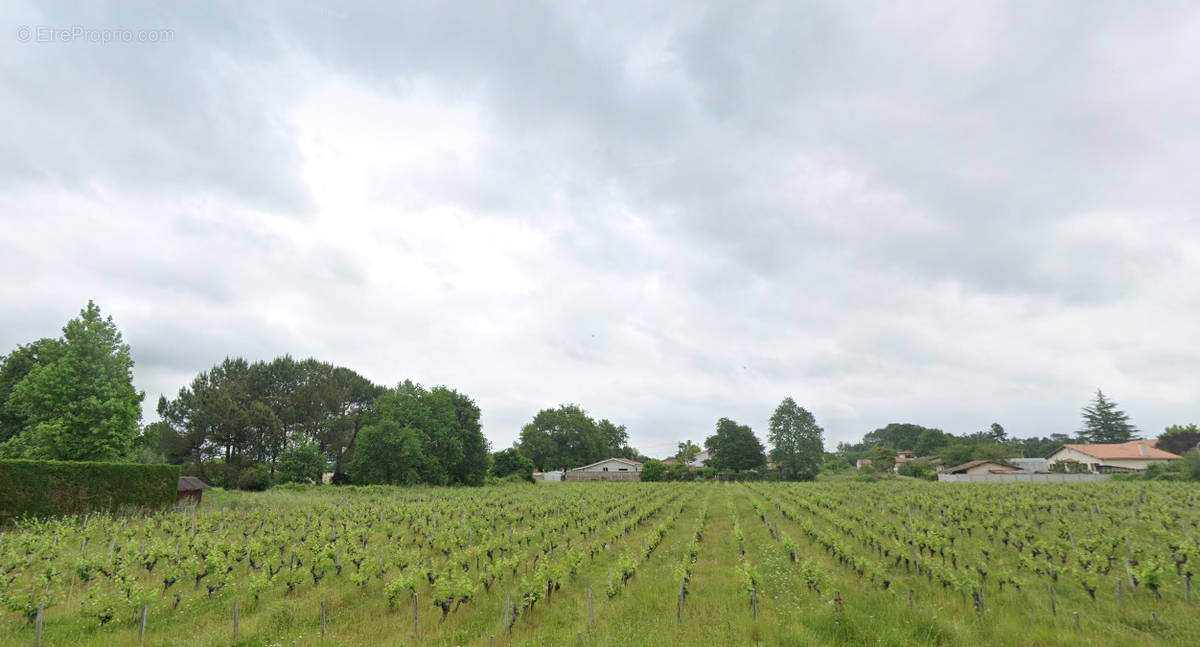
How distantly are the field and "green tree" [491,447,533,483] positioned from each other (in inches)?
1952

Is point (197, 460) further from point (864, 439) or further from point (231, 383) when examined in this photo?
point (864, 439)

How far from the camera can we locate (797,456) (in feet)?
251

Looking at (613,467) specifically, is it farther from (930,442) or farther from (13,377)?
(930,442)

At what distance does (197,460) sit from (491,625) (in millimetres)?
56575

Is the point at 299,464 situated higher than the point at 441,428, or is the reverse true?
the point at 441,428

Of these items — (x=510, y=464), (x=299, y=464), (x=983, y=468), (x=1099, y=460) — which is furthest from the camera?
(x=510, y=464)

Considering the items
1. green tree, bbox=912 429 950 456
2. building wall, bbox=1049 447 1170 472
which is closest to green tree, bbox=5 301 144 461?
building wall, bbox=1049 447 1170 472

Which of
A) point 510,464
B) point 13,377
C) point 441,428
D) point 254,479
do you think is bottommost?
point 510,464

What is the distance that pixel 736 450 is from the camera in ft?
251

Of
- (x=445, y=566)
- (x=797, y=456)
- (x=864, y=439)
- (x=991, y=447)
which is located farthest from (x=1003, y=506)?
(x=864, y=439)

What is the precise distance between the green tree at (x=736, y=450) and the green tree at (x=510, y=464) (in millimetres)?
28416

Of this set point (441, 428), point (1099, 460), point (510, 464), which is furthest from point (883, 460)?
point (441, 428)

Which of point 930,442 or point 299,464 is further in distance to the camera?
point 930,442

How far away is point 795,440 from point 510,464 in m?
43.0
